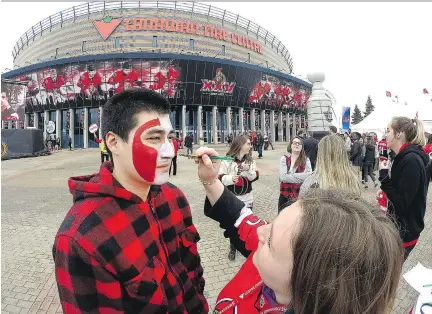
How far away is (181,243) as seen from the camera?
1.61 meters

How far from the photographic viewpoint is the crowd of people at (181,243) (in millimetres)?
761

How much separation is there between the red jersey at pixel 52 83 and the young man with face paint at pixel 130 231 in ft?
117

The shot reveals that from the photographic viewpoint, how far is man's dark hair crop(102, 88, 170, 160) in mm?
1398

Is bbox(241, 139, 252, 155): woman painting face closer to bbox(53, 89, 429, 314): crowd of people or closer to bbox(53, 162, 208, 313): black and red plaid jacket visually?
bbox(53, 89, 429, 314): crowd of people

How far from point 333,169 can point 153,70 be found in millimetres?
29973

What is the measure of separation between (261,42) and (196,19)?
1194 cm

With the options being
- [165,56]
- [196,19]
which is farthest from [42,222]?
[196,19]

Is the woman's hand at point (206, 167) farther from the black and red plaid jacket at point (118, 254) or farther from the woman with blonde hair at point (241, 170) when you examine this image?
the woman with blonde hair at point (241, 170)

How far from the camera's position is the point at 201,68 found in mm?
30953

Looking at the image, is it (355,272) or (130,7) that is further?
(130,7)

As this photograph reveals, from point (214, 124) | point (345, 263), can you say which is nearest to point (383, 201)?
point (345, 263)

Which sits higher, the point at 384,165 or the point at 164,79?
the point at 164,79

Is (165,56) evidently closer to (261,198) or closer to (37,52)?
(37,52)

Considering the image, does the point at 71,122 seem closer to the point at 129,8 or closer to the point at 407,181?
the point at 129,8
